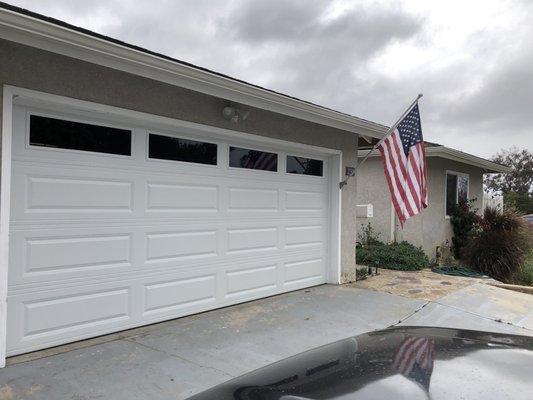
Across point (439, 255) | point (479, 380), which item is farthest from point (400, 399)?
point (439, 255)

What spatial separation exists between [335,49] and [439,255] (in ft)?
22.3

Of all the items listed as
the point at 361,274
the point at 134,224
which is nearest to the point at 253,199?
the point at 134,224

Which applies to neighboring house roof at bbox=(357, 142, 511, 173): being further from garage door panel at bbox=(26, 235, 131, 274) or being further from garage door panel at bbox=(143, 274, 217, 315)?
garage door panel at bbox=(26, 235, 131, 274)

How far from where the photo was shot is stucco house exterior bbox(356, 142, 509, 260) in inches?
468

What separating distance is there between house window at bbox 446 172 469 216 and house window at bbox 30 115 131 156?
34.0 ft

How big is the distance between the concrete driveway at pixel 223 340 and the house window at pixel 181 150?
6.91ft

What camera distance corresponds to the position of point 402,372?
1954 millimetres

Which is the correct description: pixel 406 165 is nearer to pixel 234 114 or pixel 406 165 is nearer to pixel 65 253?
pixel 234 114

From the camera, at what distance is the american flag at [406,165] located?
719 centimetres

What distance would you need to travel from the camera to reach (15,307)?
434 centimetres

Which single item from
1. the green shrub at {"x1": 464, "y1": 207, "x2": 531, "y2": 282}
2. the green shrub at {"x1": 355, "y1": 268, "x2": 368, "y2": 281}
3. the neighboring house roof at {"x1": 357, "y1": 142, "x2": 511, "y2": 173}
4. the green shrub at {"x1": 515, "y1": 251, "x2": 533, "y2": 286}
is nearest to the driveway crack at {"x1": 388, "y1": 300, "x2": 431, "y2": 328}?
the green shrub at {"x1": 355, "y1": 268, "x2": 368, "y2": 281}

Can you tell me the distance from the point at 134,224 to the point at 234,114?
6.51ft

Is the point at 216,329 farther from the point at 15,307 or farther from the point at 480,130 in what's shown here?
the point at 480,130

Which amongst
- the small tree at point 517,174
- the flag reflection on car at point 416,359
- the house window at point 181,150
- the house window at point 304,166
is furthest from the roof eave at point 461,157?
the small tree at point 517,174
